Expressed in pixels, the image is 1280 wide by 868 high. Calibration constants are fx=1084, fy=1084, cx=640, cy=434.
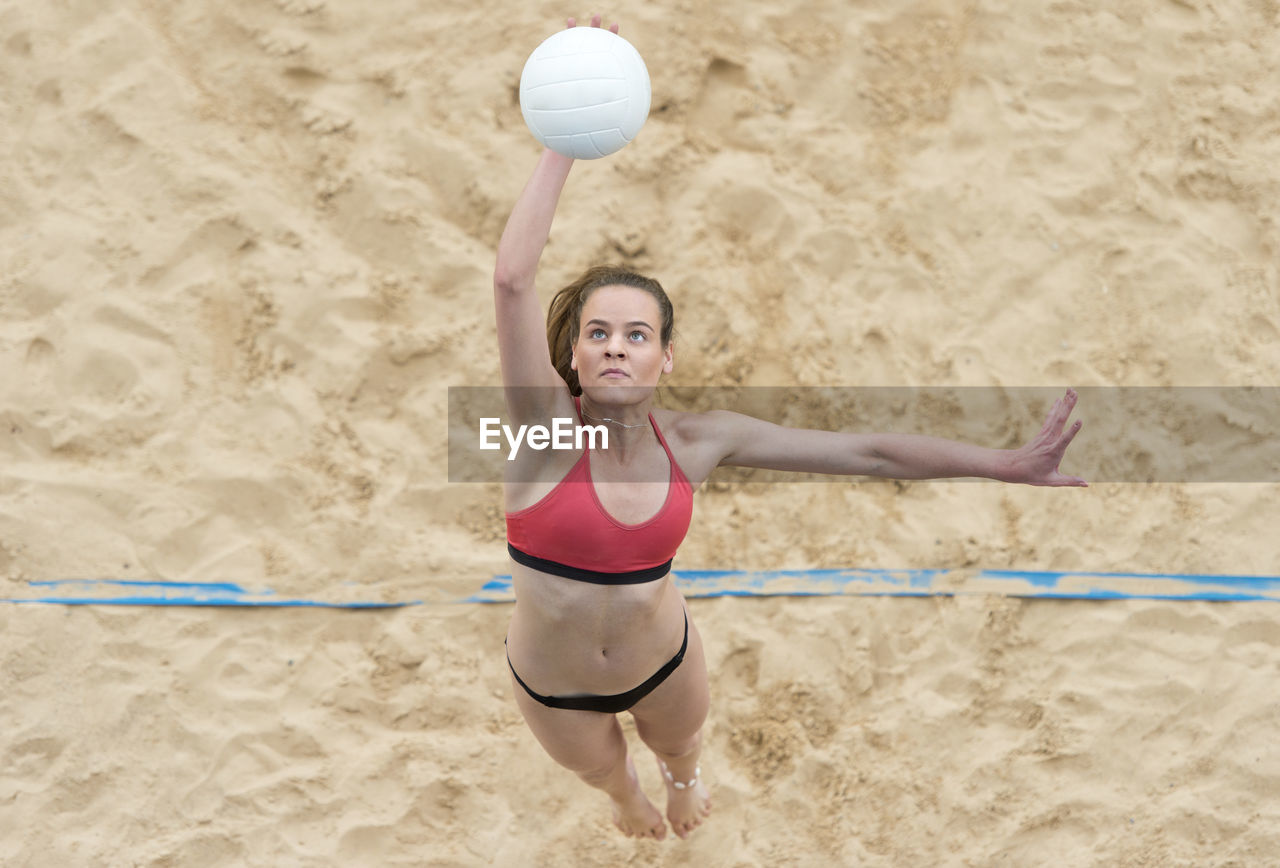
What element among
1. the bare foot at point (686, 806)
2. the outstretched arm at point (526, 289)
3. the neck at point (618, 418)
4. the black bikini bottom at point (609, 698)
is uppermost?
the outstretched arm at point (526, 289)

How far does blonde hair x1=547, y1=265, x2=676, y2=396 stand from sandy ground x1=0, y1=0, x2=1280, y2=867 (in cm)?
147

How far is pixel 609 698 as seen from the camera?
8.38ft

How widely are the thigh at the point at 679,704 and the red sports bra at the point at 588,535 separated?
404 mm

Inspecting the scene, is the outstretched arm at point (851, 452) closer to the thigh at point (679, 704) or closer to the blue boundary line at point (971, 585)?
the thigh at point (679, 704)

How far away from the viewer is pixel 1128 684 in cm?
373

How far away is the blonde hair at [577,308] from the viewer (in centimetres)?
233

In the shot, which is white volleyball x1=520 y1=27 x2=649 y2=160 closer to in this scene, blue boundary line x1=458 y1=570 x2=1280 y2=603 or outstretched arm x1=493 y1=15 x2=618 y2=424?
outstretched arm x1=493 y1=15 x2=618 y2=424

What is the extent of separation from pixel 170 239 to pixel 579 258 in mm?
1473

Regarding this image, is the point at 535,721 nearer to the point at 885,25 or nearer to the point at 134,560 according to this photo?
the point at 134,560

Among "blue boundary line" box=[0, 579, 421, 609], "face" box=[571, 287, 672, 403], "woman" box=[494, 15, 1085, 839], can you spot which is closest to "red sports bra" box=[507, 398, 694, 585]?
"woman" box=[494, 15, 1085, 839]

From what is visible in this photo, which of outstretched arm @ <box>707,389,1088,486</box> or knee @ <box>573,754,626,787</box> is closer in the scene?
outstretched arm @ <box>707,389,1088,486</box>

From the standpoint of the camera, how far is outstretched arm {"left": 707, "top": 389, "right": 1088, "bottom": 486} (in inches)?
92.5

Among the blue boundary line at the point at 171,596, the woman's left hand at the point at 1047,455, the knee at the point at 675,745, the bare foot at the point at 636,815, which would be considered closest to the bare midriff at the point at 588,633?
the knee at the point at 675,745

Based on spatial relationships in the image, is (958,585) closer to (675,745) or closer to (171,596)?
(675,745)
